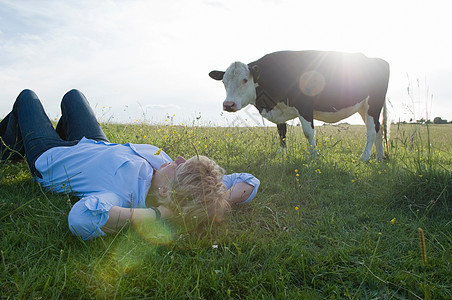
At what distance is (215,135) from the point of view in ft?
22.4

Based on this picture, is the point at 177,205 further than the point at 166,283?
Yes

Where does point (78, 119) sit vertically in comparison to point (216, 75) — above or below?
below

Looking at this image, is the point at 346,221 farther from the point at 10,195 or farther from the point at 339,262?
the point at 10,195

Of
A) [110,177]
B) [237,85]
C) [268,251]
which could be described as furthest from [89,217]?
[237,85]

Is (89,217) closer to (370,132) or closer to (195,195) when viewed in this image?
(195,195)

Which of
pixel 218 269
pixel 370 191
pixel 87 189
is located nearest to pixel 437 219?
pixel 370 191

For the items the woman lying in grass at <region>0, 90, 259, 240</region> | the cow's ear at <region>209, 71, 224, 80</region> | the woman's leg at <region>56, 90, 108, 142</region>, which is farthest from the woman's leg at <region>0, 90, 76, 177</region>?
the cow's ear at <region>209, 71, 224, 80</region>

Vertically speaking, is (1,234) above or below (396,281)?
above

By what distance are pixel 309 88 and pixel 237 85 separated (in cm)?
138

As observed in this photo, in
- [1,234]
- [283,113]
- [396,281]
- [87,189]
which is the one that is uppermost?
[283,113]

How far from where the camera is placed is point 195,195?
8.10 ft

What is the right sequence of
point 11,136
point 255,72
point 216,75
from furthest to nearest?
1. point 216,75
2. point 255,72
3. point 11,136

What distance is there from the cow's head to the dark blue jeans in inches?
108

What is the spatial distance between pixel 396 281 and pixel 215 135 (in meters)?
4.98
